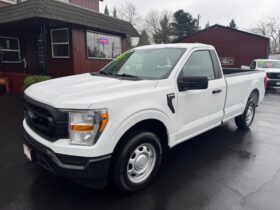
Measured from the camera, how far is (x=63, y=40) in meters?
10.2

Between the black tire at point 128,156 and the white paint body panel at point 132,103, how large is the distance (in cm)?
19

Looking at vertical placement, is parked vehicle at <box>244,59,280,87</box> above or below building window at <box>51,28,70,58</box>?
below

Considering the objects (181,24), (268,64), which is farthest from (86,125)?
(181,24)

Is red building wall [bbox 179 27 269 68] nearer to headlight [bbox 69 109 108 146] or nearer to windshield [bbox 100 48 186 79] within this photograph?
windshield [bbox 100 48 186 79]

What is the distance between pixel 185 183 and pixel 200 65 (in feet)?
6.26

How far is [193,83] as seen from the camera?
9.70 feet

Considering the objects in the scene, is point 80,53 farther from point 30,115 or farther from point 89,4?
point 30,115

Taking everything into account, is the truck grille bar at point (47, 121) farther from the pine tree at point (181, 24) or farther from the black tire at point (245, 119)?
the pine tree at point (181, 24)

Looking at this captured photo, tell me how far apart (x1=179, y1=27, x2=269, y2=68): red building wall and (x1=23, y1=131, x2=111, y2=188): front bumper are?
830 inches

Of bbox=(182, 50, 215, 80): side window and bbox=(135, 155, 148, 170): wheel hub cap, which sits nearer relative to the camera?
bbox=(135, 155, 148, 170): wheel hub cap

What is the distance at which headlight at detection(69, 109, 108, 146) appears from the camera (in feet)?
7.29

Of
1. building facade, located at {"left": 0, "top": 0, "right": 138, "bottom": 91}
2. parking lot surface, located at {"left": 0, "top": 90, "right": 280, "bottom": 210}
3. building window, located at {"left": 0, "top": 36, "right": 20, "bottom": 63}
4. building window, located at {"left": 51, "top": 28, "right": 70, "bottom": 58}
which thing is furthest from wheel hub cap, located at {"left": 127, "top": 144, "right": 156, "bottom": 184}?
building window, located at {"left": 0, "top": 36, "right": 20, "bottom": 63}

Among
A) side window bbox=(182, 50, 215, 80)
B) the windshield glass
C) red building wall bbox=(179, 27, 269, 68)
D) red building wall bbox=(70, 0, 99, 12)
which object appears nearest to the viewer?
side window bbox=(182, 50, 215, 80)

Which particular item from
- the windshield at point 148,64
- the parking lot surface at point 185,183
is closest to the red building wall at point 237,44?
the parking lot surface at point 185,183
